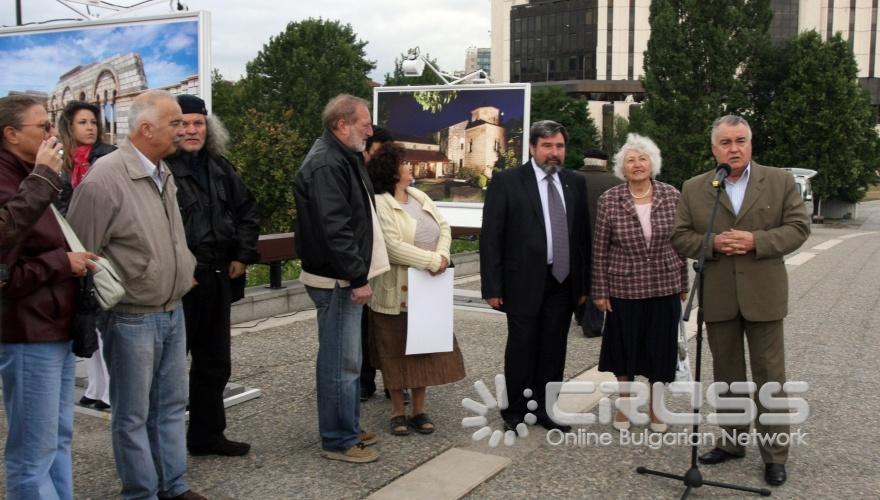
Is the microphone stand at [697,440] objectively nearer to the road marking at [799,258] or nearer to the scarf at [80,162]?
the scarf at [80,162]

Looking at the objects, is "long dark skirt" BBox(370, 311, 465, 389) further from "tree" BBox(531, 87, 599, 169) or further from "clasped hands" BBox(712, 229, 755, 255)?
"tree" BBox(531, 87, 599, 169)

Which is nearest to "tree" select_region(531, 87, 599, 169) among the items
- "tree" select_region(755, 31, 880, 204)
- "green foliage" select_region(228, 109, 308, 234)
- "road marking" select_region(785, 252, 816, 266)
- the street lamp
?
"tree" select_region(755, 31, 880, 204)

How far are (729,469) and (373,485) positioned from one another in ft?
6.60

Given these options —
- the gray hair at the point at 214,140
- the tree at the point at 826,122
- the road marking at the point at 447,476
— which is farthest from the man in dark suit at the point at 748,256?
the tree at the point at 826,122

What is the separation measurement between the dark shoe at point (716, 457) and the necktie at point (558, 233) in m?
1.35

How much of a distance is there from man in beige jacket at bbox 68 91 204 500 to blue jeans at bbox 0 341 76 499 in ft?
1.10

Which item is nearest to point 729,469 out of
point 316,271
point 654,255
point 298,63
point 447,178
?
point 654,255

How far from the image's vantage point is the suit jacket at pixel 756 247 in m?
4.34

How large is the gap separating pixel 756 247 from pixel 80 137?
4.30 meters

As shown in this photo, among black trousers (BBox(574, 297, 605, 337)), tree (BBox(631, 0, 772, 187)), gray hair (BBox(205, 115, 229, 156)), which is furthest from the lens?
tree (BBox(631, 0, 772, 187))

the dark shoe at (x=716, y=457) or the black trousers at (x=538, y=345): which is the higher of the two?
the black trousers at (x=538, y=345)

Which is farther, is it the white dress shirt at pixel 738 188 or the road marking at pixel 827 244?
the road marking at pixel 827 244

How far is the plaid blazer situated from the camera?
4.99 meters

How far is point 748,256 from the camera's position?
14.5 ft
